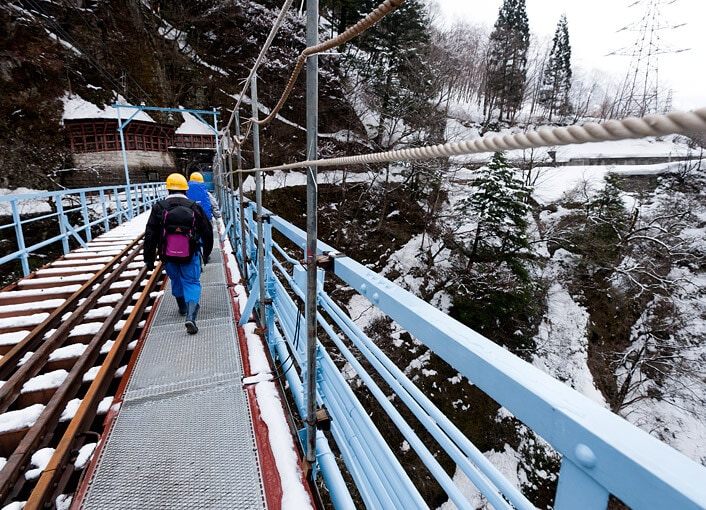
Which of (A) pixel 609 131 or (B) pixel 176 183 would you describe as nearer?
(A) pixel 609 131

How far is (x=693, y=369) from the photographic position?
504 inches

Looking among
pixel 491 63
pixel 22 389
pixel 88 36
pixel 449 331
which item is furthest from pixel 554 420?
pixel 491 63

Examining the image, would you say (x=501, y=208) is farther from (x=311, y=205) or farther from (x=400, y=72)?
(x=311, y=205)

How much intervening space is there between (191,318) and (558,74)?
52.4 m

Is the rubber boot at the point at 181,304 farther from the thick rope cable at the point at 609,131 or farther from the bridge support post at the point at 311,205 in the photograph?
the thick rope cable at the point at 609,131

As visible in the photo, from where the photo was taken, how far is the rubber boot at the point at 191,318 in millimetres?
3385

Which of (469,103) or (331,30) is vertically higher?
(331,30)

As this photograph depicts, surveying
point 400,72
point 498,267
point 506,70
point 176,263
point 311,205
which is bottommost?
point 498,267

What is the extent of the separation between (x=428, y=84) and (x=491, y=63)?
77.9 feet

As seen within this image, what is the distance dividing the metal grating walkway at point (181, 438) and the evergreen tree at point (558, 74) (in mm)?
47617

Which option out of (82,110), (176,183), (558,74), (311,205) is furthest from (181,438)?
(558,74)

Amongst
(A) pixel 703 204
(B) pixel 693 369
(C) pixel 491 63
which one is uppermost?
(C) pixel 491 63

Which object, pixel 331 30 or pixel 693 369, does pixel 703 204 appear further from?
pixel 331 30

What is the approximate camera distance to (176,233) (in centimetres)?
355
